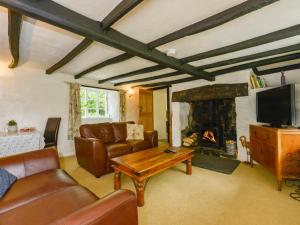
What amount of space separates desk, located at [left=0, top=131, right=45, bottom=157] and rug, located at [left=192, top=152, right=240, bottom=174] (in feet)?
10.1

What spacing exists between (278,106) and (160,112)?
14.7 feet

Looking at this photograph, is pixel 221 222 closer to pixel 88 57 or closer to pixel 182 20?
pixel 182 20

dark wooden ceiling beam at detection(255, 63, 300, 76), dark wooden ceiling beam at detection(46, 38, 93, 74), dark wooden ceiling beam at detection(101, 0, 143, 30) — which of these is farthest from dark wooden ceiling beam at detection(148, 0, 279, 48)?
dark wooden ceiling beam at detection(255, 63, 300, 76)

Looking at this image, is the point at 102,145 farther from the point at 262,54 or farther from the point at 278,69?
the point at 278,69

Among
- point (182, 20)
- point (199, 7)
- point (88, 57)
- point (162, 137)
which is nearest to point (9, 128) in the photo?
point (88, 57)

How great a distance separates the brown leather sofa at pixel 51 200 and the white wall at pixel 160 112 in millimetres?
4865

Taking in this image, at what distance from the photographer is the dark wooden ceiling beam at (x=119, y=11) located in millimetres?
1376

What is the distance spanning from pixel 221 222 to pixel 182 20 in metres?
2.15

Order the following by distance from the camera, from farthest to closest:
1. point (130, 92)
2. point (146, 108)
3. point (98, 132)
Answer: point (146, 108) → point (130, 92) → point (98, 132)

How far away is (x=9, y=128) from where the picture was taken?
3.12m

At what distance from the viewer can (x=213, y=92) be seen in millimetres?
3953

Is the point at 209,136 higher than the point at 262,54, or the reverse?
the point at 262,54

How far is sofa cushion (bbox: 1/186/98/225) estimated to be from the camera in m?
1.03

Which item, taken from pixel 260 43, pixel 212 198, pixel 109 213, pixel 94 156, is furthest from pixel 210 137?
pixel 109 213
